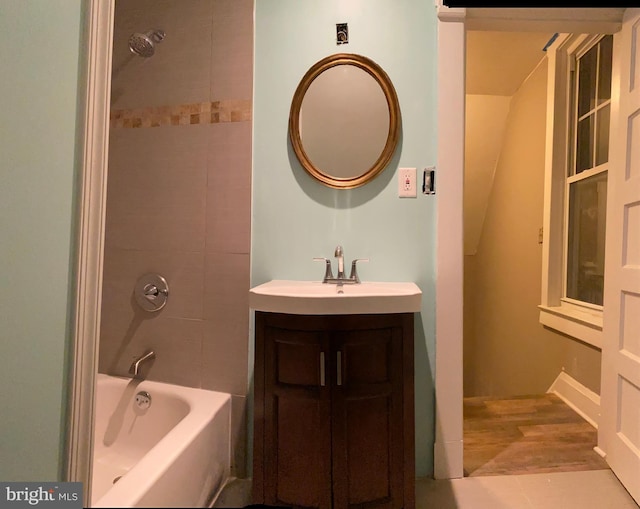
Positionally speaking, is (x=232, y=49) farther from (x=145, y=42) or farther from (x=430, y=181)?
(x=430, y=181)

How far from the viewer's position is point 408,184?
1413 mm

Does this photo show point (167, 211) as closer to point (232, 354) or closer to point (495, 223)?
point (232, 354)

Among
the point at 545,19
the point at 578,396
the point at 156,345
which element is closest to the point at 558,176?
the point at 545,19

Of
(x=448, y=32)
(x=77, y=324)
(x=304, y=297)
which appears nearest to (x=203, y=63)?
(x=448, y=32)

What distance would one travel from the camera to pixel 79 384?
0.69m

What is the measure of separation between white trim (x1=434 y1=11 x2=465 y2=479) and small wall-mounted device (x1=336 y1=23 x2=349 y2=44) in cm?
38

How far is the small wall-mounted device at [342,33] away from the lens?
1424 mm

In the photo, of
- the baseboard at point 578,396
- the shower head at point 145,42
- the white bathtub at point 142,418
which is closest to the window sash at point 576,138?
the baseboard at point 578,396

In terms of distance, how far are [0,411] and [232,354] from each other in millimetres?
782

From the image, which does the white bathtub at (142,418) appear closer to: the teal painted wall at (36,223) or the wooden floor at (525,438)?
the teal painted wall at (36,223)

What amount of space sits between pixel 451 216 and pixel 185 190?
1144 mm

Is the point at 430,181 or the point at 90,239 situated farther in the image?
the point at 430,181

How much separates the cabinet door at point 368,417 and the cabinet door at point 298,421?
0.04m

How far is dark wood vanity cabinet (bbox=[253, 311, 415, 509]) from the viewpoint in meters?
1.05
